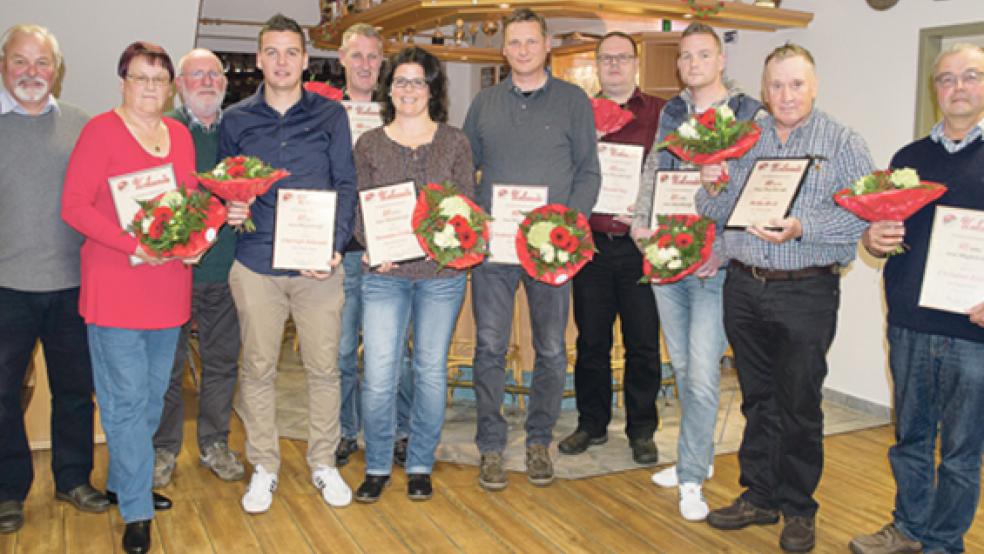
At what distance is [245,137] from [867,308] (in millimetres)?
3814

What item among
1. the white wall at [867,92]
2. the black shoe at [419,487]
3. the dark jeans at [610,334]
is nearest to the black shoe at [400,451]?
the black shoe at [419,487]

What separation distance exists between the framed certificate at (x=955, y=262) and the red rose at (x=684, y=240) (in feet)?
2.61

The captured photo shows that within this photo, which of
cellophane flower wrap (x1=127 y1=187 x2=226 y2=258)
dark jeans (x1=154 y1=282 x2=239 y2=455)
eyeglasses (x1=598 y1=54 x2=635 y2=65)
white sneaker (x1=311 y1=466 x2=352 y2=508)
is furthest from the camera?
eyeglasses (x1=598 y1=54 x2=635 y2=65)

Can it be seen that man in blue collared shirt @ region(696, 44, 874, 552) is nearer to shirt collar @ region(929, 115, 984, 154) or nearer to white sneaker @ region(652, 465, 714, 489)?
shirt collar @ region(929, 115, 984, 154)

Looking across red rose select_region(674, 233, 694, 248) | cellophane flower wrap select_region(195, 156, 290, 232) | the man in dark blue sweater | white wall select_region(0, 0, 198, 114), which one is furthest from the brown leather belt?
white wall select_region(0, 0, 198, 114)

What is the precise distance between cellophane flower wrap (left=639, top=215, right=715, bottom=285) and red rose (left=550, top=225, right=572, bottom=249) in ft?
1.04

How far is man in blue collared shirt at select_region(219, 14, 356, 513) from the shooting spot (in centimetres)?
322

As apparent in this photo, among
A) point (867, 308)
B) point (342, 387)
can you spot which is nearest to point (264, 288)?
point (342, 387)

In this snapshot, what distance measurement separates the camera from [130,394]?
2961mm

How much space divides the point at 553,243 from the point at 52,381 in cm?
208

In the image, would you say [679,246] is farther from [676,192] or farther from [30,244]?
[30,244]

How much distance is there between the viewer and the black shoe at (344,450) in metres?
3.96

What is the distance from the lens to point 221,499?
11.8 ft

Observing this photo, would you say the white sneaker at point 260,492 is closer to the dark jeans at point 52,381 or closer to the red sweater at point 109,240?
the dark jeans at point 52,381
